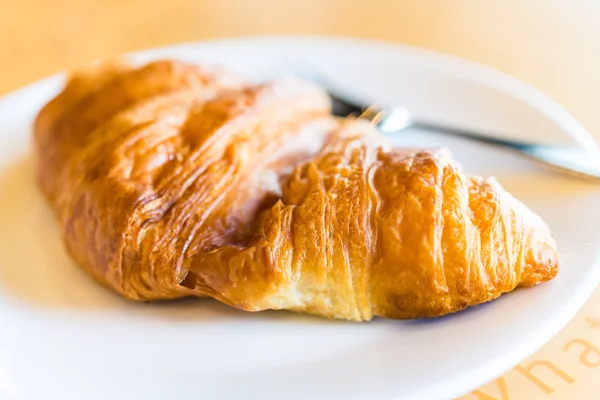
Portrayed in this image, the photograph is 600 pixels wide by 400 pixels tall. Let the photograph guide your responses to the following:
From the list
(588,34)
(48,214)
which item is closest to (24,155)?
(48,214)

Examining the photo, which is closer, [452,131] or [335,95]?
[452,131]

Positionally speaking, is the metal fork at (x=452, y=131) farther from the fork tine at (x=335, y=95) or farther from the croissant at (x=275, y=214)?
the croissant at (x=275, y=214)

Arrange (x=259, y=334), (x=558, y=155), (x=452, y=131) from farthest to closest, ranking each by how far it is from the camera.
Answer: (x=452, y=131) → (x=558, y=155) → (x=259, y=334)

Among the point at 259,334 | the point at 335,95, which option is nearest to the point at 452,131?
the point at 335,95

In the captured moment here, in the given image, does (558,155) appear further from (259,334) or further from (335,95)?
(259,334)

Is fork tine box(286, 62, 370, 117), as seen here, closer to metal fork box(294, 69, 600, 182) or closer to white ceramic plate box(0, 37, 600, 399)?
metal fork box(294, 69, 600, 182)

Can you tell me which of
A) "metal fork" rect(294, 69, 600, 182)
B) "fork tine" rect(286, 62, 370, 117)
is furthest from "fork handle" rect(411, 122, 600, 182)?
"fork tine" rect(286, 62, 370, 117)

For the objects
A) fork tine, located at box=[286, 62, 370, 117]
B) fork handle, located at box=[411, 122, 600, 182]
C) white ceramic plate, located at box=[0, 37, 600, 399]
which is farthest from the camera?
fork tine, located at box=[286, 62, 370, 117]

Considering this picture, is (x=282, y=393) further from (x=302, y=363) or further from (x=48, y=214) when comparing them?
(x=48, y=214)
